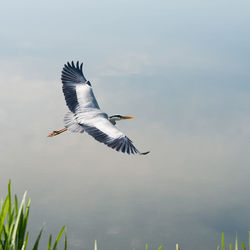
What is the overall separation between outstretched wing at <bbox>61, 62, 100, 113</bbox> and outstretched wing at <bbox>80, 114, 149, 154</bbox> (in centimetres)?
115

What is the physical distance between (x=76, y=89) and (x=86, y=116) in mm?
1889

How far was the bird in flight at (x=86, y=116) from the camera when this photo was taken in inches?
399

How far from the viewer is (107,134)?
10.5 m

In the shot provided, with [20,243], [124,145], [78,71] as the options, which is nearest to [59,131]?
[78,71]

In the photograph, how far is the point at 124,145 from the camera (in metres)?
9.92

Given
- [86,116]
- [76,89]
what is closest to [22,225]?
[86,116]

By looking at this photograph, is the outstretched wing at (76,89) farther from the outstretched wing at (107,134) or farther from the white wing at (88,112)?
the outstretched wing at (107,134)

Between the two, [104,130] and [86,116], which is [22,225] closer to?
[104,130]

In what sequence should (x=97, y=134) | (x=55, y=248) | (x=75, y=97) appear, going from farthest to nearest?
(x=75, y=97) → (x=97, y=134) → (x=55, y=248)

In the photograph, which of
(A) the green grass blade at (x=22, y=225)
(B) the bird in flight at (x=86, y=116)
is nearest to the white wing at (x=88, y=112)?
(B) the bird in flight at (x=86, y=116)

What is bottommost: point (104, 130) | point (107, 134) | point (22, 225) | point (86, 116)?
point (22, 225)

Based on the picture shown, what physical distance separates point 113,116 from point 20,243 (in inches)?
257

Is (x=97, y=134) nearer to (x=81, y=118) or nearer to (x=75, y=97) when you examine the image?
(x=81, y=118)

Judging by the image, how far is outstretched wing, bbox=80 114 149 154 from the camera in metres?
9.86
